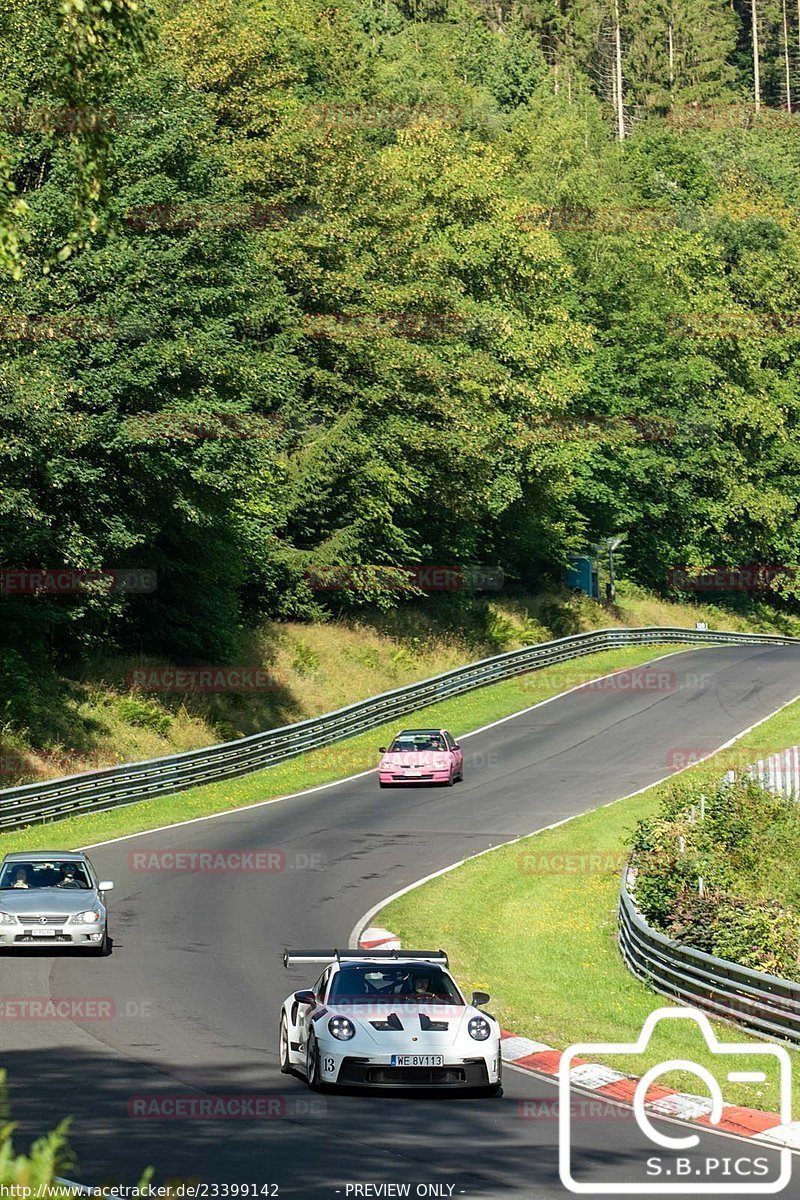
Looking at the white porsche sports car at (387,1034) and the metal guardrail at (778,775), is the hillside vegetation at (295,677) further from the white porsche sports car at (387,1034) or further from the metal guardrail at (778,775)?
the white porsche sports car at (387,1034)

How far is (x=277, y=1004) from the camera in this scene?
2009 cm

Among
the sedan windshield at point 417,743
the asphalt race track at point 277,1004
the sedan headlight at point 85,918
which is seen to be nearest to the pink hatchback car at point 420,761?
the sedan windshield at point 417,743

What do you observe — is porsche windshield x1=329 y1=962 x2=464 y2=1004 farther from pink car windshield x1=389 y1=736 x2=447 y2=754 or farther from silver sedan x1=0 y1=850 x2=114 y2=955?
pink car windshield x1=389 y1=736 x2=447 y2=754

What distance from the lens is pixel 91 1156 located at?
12.2 metres

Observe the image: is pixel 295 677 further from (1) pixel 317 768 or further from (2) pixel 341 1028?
(2) pixel 341 1028

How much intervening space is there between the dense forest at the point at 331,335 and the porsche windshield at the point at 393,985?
7.42 m

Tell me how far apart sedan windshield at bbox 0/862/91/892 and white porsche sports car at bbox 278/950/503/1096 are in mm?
8288

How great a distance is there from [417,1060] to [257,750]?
31706 mm

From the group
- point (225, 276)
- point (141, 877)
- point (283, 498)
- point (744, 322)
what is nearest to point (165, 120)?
point (225, 276)

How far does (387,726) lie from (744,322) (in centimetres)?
4364

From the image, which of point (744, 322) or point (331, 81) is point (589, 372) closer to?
point (744, 322)

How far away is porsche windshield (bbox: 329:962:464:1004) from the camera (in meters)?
16.0

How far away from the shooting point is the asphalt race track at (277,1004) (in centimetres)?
1239

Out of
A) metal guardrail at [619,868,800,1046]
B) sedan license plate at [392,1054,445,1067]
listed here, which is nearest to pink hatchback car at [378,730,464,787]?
metal guardrail at [619,868,800,1046]
